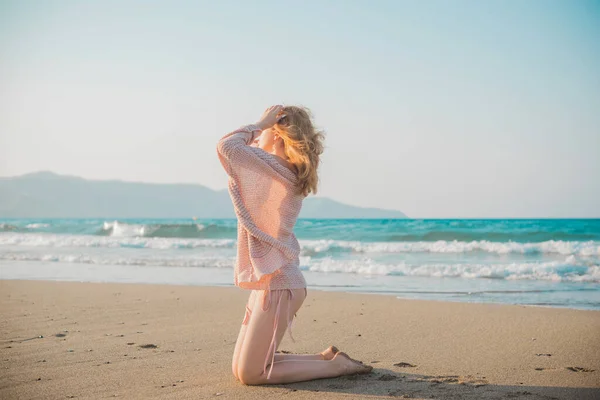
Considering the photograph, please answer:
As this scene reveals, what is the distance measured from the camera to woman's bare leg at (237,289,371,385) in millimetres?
3561

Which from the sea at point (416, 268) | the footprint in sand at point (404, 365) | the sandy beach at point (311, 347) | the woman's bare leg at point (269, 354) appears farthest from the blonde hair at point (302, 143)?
the sea at point (416, 268)

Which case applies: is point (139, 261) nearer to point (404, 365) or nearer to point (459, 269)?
point (459, 269)

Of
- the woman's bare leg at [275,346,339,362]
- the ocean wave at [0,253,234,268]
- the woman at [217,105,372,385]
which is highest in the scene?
the woman at [217,105,372,385]

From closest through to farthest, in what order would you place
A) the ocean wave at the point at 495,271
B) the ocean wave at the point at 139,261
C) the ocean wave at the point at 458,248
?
the ocean wave at the point at 495,271, the ocean wave at the point at 139,261, the ocean wave at the point at 458,248

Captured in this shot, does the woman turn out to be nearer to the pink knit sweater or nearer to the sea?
the pink knit sweater

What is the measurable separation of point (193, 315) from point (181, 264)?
24.5 feet

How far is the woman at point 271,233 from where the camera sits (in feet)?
11.8

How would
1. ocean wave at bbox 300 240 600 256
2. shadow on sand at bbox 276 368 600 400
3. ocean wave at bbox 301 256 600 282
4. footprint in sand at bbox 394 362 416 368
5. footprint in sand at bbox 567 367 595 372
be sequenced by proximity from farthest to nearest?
1. ocean wave at bbox 300 240 600 256
2. ocean wave at bbox 301 256 600 282
3. footprint in sand at bbox 394 362 416 368
4. footprint in sand at bbox 567 367 595 372
5. shadow on sand at bbox 276 368 600 400

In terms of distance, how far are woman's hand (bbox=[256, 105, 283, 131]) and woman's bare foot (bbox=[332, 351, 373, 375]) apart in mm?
1696

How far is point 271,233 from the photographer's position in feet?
12.2

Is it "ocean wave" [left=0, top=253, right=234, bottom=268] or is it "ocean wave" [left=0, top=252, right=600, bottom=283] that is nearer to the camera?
"ocean wave" [left=0, top=252, right=600, bottom=283]

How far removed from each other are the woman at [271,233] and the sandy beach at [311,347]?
5.3 inches

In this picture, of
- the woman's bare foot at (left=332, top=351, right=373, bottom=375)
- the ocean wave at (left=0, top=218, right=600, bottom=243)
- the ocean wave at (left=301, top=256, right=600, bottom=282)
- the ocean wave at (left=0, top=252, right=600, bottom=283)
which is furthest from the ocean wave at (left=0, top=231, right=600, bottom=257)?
the woman's bare foot at (left=332, top=351, right=373, bottom=375)

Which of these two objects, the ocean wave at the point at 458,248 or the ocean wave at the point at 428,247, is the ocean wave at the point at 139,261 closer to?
the ocean wave at the point at 428,247
